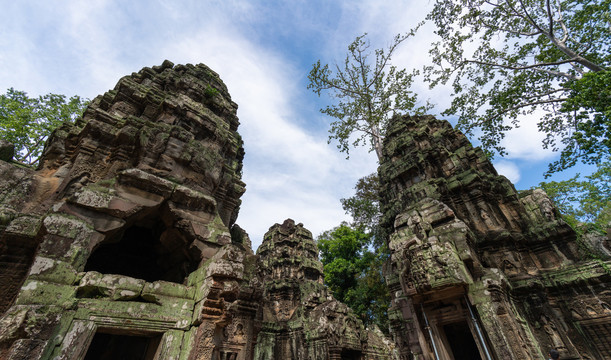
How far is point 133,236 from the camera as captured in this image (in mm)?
5910

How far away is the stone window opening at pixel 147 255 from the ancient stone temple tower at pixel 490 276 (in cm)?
594

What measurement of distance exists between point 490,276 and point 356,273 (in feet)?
49.0

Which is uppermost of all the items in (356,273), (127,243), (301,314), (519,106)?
(519,106)

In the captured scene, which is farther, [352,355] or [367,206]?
[367,206]

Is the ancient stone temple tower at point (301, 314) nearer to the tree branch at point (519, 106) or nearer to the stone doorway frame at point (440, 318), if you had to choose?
the stone doorway frame at point (440, 318)

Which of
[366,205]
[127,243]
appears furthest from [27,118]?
[366,205]

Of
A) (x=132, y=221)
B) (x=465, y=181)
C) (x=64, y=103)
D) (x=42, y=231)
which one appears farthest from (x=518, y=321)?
(x=64, y=103)

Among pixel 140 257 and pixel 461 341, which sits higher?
pixel 140 257

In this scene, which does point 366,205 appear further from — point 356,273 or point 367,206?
point 356,273

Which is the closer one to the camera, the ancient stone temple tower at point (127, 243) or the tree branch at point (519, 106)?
the ancient stone temple tower at point (127, 243)

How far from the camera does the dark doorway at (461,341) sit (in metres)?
8.70

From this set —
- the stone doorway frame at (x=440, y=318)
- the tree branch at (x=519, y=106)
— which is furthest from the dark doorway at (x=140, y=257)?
the tree branch at (x=519, y=106)

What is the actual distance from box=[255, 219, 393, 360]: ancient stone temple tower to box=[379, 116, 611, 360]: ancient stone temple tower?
314 cm

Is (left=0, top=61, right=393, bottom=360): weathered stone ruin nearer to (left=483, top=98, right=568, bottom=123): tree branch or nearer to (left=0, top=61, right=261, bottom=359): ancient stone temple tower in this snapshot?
(left=0, top=61, right=261, bottom=359): ancient stone temple tower
